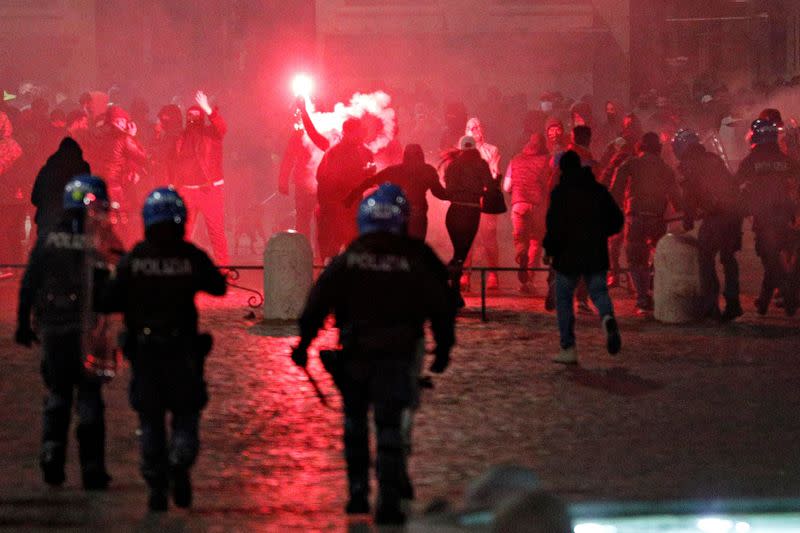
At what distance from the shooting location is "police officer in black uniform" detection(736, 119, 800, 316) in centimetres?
1546

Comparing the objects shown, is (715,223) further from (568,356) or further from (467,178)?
(568,356)

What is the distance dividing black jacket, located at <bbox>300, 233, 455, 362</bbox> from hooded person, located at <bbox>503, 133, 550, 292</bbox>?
34.1ft

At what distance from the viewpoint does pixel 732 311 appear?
49.9 feet

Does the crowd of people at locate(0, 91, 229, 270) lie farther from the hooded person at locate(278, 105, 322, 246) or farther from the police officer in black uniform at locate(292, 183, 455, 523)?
the police officer in black uniform at locate(292, 183, 455, 523)

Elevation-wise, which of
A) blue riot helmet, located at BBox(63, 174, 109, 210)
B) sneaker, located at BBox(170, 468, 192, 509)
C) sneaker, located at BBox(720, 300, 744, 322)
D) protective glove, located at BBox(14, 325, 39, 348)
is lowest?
sneaker, located at BBox(170, 468, 192, 509)

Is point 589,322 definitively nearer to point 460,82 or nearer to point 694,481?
point 694,481

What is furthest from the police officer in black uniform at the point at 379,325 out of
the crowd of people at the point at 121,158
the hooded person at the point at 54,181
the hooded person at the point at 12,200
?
the hooded person at the point at 12,200

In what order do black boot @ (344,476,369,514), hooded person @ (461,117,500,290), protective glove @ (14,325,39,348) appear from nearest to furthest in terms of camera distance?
black boot @ (344,476,369,514) → protective glove @ (14,325,39,348) → hooded person @ (461,117,500,290)

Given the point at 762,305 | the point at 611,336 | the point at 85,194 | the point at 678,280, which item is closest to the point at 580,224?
the point at 611,336

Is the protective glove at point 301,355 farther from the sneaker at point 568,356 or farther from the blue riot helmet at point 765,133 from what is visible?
the blue riot helmet at point 765,133

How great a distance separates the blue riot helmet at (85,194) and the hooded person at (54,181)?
4.34m

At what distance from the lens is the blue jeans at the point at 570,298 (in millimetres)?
12680

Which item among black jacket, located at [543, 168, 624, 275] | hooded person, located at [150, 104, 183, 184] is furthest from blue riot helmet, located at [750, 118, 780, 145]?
hooded person, located at [150, 104, 183, 184]

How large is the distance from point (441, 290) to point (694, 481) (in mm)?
1894
